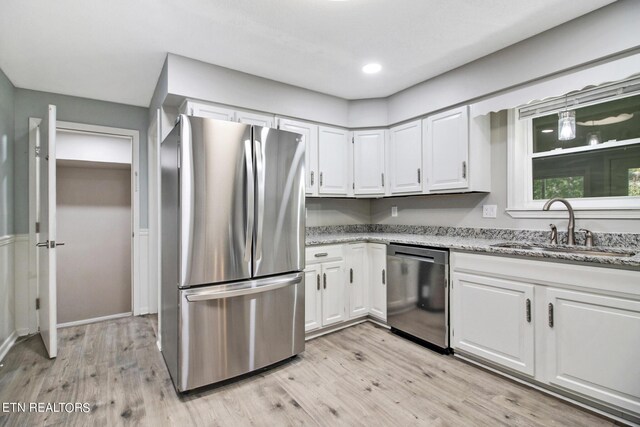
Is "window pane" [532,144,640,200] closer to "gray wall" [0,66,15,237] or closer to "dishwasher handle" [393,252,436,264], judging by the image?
"dishwasher handle" [393,252,436,264]

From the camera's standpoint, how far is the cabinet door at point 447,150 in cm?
270

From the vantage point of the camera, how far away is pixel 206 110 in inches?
101

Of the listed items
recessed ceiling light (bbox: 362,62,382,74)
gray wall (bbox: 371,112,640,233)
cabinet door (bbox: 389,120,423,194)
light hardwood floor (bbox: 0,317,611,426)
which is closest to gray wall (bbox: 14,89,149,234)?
light hardwood floor (bbox: 0,317,611,426)

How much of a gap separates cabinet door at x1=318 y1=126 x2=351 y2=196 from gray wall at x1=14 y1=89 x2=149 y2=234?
2.11 m

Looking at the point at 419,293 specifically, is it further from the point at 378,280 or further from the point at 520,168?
the point at 520,168

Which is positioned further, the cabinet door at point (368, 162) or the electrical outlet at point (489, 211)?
the cabinet door at point (368, 162)

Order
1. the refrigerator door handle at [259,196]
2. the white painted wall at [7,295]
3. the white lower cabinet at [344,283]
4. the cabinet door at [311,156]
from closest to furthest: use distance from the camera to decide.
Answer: the refrigerator door handle at [259,196] → the white painted wall at [7,295] → the white lower cabinet at [344,283] → the cabinet door at [311,156]

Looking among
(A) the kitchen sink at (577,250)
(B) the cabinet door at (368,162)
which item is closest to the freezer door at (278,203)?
(B) the cabinet door at (368,162)

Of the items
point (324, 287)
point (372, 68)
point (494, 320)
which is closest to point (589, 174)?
point (494, 320)

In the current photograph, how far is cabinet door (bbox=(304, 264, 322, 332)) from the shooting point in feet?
9.14

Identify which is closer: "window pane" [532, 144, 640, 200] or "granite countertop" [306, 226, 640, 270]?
"granite countertop" [306, 226, 640, 270]

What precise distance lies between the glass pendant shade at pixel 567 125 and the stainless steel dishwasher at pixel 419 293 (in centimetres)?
121

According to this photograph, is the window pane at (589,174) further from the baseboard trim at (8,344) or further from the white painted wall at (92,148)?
the baseboard trim at (8,344)

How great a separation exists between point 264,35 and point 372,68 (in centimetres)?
103
